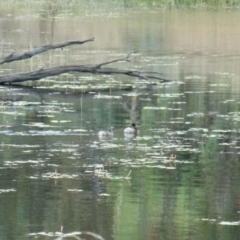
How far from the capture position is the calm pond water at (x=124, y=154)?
8.79 meters

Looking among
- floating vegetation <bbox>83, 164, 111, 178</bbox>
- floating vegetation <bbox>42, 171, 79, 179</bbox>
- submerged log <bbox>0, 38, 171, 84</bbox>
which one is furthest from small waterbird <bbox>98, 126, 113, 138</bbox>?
submerged log <bbox>0, 38, 171, 84</bbox>

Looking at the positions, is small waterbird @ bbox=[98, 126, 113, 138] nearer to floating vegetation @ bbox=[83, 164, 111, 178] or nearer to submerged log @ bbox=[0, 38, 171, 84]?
floating vegetation @ bbox=[83, 164, 111, 178]

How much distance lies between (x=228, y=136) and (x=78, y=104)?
3821 mm

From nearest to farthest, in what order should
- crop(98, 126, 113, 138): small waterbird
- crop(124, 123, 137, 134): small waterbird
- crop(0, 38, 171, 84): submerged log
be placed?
crop(98, 126, 113, 138): small waterbird → crop(124, 123, 137, 134): small waterbird → crop(0, 38, 171, 84): submerged log

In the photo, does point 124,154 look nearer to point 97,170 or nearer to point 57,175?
point 97,170

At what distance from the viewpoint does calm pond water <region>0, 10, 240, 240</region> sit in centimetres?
879

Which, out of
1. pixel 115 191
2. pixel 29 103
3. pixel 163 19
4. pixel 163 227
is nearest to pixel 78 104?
pixel 29 103

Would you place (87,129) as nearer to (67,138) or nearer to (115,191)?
(67,138)

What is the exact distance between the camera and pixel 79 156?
38.6ft

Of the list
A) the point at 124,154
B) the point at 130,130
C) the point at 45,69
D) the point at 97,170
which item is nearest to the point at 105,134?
the point at 130,130

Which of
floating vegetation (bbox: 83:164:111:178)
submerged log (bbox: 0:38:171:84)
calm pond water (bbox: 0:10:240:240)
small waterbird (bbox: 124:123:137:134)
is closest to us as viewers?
calm pond water (bbox: 0:10:240:240)

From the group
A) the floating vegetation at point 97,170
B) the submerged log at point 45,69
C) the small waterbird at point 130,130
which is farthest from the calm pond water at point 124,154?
the submerged log at point 45,69

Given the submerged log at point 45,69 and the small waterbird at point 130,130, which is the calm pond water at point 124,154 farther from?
the submerged log at point 45,69

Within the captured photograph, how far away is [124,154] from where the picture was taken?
470 inches
